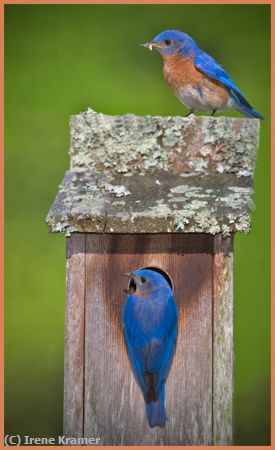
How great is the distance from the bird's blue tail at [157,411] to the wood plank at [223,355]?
26 centimetres

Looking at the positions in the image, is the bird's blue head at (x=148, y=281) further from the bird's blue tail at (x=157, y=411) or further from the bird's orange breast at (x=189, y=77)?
the bird's orange breast at (x=189, y=77)

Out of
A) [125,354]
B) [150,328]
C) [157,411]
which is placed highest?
[150,328]

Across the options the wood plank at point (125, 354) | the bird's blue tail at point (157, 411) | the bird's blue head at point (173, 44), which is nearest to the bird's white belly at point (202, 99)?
the bird's blue head at point (173, 44)

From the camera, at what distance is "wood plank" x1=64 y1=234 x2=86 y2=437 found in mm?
4605

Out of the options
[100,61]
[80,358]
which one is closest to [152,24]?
[100,61]

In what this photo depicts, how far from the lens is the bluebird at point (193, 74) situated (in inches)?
215

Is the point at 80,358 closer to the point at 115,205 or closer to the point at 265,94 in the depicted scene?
the point at 115,205

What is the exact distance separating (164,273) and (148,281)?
0.69 ft

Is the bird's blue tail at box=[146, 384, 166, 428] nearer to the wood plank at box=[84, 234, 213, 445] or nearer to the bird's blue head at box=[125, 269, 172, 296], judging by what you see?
the wood plank at box=[84, 234, 213, 445]

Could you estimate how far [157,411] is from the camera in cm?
466

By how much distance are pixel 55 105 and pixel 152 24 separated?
0.90 metres

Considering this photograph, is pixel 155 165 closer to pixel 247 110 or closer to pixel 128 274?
pixel 128 274

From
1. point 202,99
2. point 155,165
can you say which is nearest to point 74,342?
point 155,165

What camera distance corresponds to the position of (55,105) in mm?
6465
